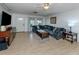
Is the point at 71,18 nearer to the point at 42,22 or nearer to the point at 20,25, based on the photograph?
the point at 42,22

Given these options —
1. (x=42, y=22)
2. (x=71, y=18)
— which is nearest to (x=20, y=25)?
(x=42, y=22)

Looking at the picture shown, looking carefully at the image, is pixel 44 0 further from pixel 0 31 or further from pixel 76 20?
pixel 76 20

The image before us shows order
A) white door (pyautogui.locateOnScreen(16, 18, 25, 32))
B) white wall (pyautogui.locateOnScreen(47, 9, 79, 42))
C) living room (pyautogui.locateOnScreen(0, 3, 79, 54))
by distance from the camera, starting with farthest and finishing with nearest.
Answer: white door (pyautogui.locateOnScreen(16, 18, 25, 32))
living room (pyautogui.locateOnScreen(0, 3, 79, 54))
white wall (pyautogui.locateOnScreen(47, 9, 79, 42))

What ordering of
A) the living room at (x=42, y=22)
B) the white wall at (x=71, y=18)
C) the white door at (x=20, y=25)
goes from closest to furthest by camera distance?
the white wall at (x=71, y=18) → the living room at (x=42, y=22) → the white door at (x=20, y=25)

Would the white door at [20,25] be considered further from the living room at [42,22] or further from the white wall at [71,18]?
the white wall at [71,18]

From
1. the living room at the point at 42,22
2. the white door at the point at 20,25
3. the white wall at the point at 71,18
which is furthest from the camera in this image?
the white door at the point at 20,25

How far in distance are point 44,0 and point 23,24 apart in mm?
8783

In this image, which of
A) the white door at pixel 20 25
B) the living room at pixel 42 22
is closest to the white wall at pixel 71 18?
the living room at pixel 42 22

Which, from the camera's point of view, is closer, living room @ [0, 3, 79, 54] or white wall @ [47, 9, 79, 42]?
white wall @ [47, 9, 79, 42]

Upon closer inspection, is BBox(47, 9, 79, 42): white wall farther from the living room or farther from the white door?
the white door

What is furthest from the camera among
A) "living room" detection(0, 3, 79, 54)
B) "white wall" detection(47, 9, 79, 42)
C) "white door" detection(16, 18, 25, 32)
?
"white door" detection(16, 18, 25, 32)

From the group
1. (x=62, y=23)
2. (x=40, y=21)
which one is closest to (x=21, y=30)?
(x=40, y=21)

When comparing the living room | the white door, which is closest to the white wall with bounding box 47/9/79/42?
the living room

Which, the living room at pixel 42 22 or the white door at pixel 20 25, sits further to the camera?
the white door at pixel 20 25
